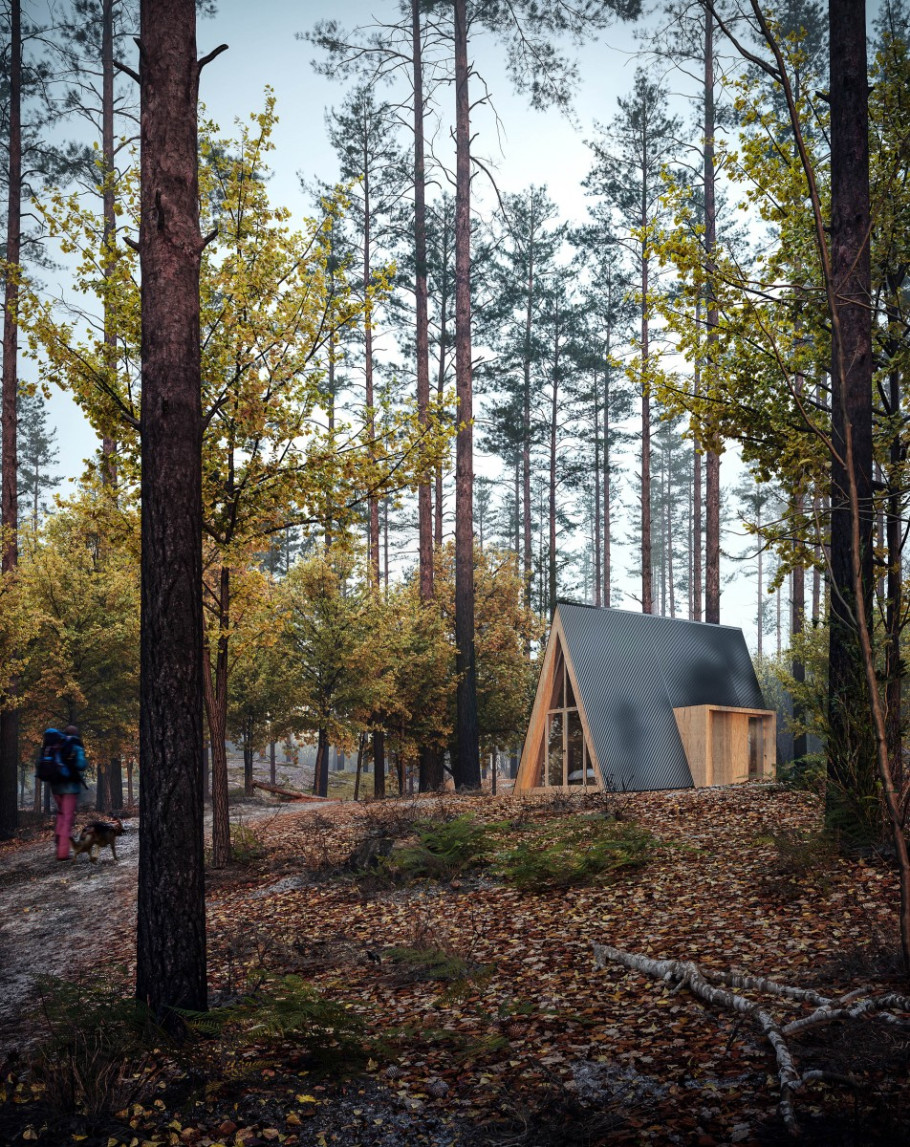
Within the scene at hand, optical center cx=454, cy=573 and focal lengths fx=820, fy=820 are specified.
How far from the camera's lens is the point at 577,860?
737 centimetres

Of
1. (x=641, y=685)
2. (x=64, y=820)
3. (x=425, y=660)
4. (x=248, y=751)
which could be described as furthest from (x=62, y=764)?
(x=248, y=751)

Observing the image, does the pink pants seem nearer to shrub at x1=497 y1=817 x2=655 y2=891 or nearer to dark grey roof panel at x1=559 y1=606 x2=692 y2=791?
shrub at x1=497 y1=817 x2=655 y2=891

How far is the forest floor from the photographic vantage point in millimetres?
3311

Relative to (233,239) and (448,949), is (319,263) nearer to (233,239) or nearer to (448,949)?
(233,239)

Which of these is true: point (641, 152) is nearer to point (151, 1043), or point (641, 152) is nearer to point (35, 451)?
point (151, 1043)

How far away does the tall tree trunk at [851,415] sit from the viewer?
6742 millimetres

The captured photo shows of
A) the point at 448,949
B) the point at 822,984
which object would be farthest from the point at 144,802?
the point at 822,984

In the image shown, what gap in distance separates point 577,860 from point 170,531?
471cm

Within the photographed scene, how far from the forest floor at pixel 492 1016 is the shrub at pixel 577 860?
77mm

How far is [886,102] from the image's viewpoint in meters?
9.29

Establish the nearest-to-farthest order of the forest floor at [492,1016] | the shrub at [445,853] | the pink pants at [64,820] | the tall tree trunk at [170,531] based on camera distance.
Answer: the forest floor at [492,1016] → the tall tree trunk at [170,531] → the shrub at [445,853] → the pink pants at [64,820]

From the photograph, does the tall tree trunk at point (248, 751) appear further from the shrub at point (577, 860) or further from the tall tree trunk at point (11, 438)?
the shrub at point (577, 860)

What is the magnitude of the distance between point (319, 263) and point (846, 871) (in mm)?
7995

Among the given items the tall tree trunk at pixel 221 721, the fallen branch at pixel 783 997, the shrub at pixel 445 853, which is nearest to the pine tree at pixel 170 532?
the fallen branch at pixel 783 997
